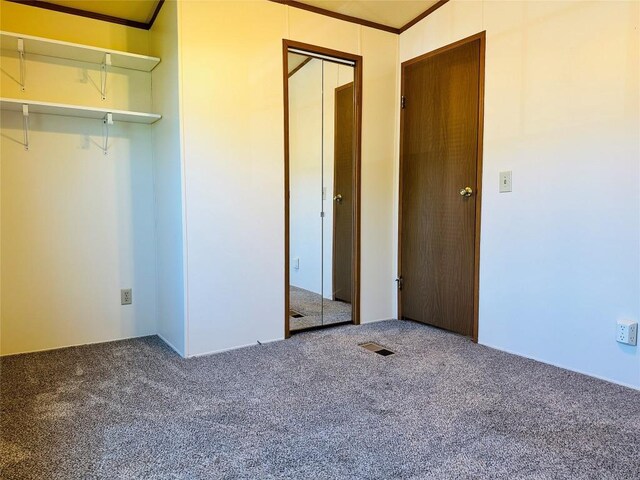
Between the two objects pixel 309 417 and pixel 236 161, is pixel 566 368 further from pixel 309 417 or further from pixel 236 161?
pixel 236 161

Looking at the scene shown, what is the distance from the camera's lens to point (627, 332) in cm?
210

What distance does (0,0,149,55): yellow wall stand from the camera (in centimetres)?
250

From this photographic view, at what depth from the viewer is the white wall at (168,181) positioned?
8.27 feet

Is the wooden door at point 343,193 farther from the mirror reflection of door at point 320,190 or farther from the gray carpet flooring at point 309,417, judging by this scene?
the gray carpet flooring at point 309,417

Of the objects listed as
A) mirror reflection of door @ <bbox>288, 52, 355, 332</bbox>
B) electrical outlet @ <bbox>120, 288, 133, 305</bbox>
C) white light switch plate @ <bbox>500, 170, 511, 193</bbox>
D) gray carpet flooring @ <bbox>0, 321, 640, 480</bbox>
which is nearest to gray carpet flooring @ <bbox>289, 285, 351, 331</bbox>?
mirror reflection of door @ <bbox>288, 52, 355, 332</bbox>

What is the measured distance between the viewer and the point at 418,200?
3.21 metres

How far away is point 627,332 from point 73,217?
3.20 m

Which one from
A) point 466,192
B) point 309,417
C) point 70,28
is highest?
point 70,28

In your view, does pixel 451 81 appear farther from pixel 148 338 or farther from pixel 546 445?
pixel 148 338

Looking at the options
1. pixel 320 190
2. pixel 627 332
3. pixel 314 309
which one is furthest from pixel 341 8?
pixel 627 332

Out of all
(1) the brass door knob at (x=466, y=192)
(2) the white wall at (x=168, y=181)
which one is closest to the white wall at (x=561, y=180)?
(1) the brass door knob at (x=466, y=192)

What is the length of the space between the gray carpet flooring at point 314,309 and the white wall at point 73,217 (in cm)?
99

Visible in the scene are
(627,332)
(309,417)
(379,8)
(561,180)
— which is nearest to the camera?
(309,417)

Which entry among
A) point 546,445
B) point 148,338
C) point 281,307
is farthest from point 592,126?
point 148,338
